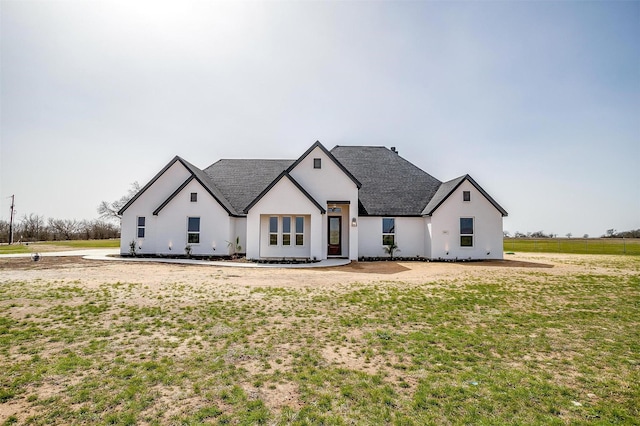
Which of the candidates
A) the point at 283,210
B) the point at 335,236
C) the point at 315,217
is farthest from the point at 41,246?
the point at 335,236

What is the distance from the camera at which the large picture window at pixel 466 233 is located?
21.7 m

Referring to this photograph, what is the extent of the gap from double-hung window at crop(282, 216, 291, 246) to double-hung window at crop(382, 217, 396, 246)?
6.85 m

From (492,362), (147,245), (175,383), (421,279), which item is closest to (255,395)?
(175,383)

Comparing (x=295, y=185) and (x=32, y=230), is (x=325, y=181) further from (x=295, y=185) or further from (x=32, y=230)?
(x=32, y=230)

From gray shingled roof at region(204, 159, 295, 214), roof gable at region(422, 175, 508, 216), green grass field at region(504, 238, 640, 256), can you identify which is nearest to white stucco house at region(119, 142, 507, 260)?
roof gable at region(422, 175, 508, 216)

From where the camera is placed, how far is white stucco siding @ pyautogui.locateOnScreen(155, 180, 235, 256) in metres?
22.1

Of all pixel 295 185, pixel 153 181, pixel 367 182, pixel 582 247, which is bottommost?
pixel 582 247

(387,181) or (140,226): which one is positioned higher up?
(387,181)

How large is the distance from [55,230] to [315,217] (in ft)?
168

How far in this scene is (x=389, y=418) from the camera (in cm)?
358

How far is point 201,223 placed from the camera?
73.0 ft

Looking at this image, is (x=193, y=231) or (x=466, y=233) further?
(x=193, y=231)

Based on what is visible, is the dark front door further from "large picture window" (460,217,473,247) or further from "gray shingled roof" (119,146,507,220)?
"large picture window" (460,217,473,247)

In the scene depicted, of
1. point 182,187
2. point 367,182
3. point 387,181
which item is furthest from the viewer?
point 387,181
